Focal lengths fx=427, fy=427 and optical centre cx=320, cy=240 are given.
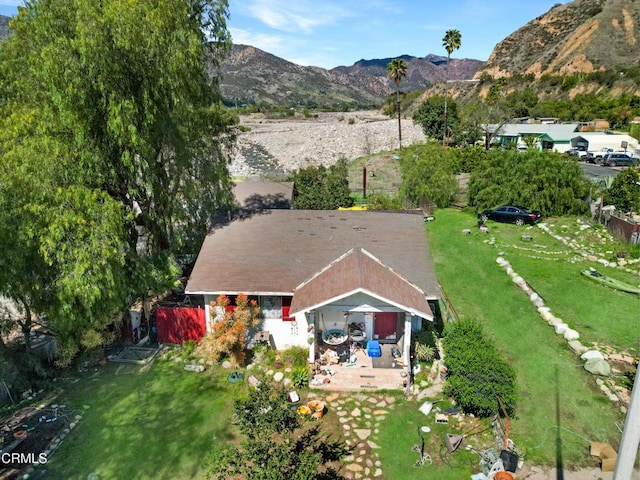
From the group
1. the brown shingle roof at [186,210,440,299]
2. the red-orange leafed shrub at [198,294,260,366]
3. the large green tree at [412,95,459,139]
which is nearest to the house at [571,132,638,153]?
the large green tree at [412,95,459,139]

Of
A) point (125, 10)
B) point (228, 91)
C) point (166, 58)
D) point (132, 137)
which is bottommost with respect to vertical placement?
point (132, 137)

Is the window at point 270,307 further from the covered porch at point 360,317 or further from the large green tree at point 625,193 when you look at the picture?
the large green tree at point 625,193

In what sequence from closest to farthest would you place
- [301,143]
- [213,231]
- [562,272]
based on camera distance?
[213,231] → [562,272] → [301,143]

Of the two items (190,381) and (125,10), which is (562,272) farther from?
(125,10)

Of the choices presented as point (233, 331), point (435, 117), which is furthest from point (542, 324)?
point (435, 117)

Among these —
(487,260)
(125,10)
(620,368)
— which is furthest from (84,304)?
(487,260)
